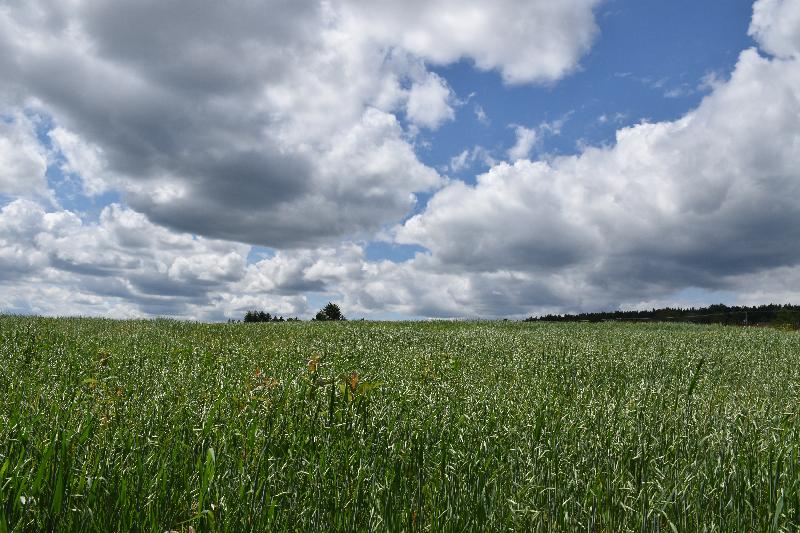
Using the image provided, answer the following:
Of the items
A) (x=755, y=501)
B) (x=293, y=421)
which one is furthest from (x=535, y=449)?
(x=293, y=421)

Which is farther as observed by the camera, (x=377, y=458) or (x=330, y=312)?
(x=330, y=312)

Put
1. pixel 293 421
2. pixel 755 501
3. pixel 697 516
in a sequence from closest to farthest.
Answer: pixel 697 516
pixel 755 501
pixel 293 421

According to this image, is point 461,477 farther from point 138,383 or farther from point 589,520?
point 138,383

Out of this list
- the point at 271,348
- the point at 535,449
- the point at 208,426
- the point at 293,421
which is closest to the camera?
the point at 208,426

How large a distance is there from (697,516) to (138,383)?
6.77 metres

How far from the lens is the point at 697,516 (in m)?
3.23

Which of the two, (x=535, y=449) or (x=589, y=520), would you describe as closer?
(x=589, y=520)

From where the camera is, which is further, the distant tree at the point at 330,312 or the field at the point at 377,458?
the distant tree at the point at 330,312

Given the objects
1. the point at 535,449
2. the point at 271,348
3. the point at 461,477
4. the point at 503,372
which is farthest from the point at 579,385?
the point at 271,348

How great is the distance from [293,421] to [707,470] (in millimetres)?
3245

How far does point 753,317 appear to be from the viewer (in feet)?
149

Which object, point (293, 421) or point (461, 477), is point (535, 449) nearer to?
point (461, 477)

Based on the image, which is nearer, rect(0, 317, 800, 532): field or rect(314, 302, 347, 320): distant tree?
rect(0, 317, 800, 532): field

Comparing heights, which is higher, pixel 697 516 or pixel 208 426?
pixel 208 426
